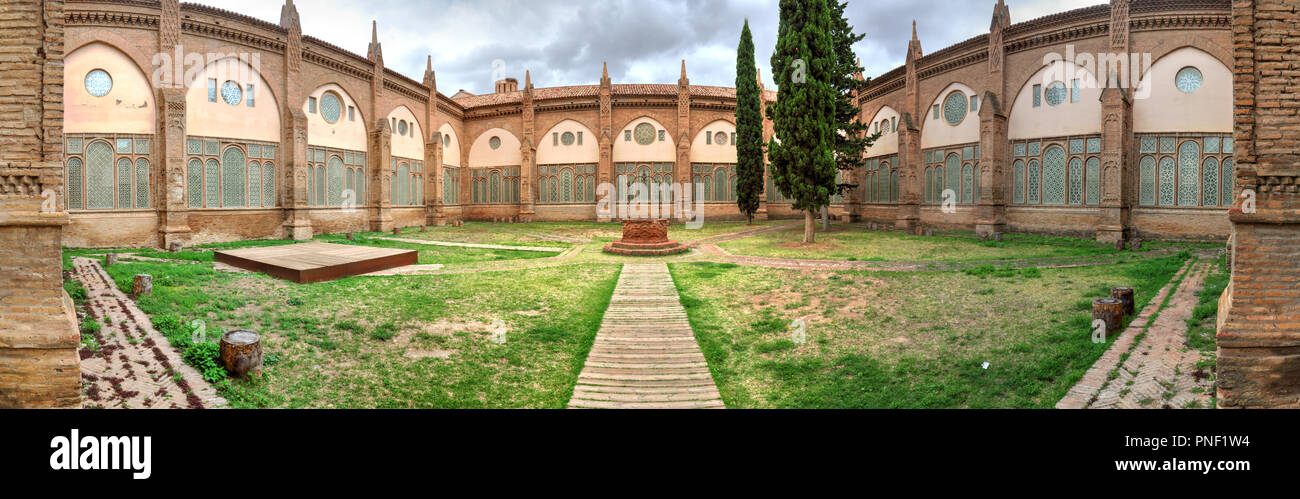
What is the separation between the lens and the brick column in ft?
18.7

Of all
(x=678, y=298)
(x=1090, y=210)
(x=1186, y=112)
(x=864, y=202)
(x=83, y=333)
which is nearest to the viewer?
(x=83, y=333)

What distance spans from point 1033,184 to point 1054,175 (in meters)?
0.87

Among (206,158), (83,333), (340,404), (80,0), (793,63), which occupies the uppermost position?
(80,0)

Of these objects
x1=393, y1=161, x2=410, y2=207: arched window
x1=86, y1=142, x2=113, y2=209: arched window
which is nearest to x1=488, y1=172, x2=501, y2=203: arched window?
x1=393, y1=161, x2=410, y2=207: arched window

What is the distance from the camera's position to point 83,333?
724 cm

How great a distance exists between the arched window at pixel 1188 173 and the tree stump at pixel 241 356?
2818 centimetres

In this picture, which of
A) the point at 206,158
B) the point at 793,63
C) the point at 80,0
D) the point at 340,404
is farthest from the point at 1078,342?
the point at 80,0

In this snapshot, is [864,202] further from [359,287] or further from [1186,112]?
[359,287]

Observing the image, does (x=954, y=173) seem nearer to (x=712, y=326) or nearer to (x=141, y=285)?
(x=712, y=326)

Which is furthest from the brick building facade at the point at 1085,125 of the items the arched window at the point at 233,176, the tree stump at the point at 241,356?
the arched window at the point at 233,176

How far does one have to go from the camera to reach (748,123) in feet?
108

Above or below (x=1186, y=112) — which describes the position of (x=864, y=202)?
below

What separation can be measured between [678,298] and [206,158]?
2085 centimetres

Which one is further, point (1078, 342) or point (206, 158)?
point (206, 158)
